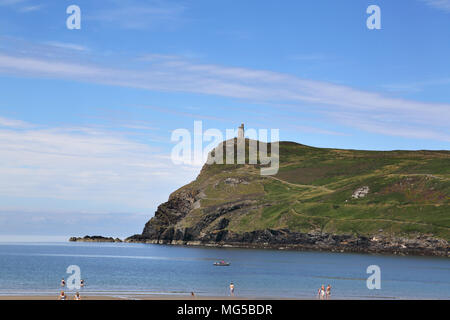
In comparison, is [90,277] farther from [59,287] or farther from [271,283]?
[271,283]

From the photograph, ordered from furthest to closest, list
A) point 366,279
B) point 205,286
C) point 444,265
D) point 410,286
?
point 444,265
point 366,279
point 410,286
point 205,286

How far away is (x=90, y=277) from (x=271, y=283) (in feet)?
121

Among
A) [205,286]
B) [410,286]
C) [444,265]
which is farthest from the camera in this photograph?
[444,265]
